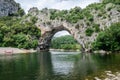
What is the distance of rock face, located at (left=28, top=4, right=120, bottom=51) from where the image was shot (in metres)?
116

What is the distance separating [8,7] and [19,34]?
1782 inches

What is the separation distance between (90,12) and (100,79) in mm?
90979

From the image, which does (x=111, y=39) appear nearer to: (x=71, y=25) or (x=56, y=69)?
(x=71, y=25)

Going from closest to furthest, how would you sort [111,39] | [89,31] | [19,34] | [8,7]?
[111,39]
[89,31]
[19,34]
[8,7]

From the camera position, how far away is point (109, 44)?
101062 millimetres

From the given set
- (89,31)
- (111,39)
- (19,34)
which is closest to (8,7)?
(19,34)

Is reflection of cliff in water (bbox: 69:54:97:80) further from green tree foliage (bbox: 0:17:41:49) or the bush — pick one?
green tree foliage (bbox: 0:17:41:49)

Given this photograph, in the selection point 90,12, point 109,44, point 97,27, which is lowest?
point 109,44

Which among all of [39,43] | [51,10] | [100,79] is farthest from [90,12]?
[100,79]

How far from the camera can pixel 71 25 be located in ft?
436

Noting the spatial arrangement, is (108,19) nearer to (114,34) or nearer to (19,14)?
(114,34)

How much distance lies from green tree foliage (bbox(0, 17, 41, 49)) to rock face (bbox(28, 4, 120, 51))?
178 inches

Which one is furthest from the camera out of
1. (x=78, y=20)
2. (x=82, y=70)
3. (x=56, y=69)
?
(x=78, y=20)

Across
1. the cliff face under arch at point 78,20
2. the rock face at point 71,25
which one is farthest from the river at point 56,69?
the cliff face under arch at point 78,20
